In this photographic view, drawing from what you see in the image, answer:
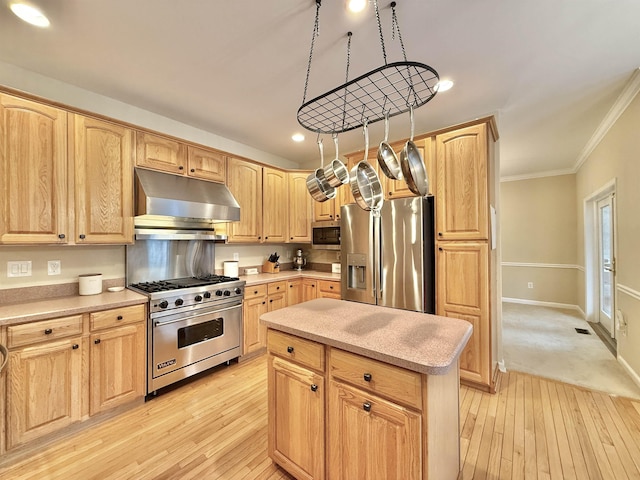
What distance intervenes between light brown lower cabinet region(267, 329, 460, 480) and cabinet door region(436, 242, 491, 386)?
1.17 metres

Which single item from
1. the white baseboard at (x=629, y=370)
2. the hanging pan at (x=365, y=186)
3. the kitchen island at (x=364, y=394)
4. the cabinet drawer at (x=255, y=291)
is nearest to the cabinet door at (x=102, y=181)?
the cabinet drawer at (x=255, y=291)

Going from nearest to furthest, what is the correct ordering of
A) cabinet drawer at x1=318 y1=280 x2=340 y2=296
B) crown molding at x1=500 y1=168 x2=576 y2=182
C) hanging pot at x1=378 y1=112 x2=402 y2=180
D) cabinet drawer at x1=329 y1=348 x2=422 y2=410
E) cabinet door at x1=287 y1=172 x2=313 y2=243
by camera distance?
1. cabinet drawer at x1=329 y1=348 x2=422 y2=410
2. hanging pot at x1=378 y1=112 x2=402 y2=180
3. cabinet drawer at x1=318 y1=280 x2=340 y2=296
4. cabinet door at x1=287 y1=172 x2=313 y2=243
5. crown molding at x1=500 y1=168 x2=576 y2=182

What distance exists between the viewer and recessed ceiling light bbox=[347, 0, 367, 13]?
62.7 inches

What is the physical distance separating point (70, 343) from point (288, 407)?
165cm

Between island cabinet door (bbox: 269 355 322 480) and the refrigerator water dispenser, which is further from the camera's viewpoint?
the refrigerator water dispenser

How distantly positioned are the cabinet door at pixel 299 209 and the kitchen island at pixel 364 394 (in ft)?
7.84

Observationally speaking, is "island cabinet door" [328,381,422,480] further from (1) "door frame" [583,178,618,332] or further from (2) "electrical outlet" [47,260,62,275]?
(1) "door frame" [583,178,618,332]

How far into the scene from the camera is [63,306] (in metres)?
2.00

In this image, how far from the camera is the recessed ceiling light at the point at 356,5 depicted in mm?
1593

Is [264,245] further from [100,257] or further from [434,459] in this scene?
[434,459]

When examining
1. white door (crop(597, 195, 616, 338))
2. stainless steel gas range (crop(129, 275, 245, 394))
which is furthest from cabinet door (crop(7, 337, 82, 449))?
white door (crop(597, 195, 616, 338))

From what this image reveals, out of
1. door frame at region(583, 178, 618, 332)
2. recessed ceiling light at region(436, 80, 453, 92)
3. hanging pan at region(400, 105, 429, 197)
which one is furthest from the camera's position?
door frame at region(583, 178, 618, 332)

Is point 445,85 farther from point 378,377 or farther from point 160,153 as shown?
point 160,153

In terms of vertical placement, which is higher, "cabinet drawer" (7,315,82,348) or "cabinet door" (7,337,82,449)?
"cabinet drawer" (7,315,82,348)
